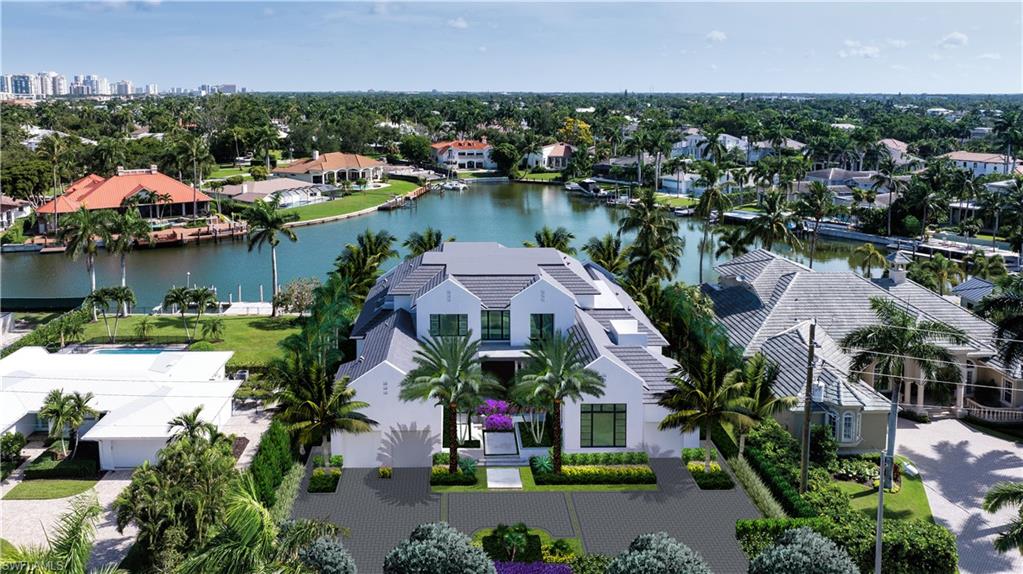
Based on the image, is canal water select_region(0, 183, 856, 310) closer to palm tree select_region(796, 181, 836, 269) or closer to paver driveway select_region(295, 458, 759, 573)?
palm tree select_region(796, 181, 836, 269)

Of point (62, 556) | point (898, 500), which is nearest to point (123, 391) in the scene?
point (62, 556)

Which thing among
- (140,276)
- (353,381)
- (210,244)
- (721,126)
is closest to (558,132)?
(721,126)

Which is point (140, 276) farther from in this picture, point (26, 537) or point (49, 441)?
point (26, 537)

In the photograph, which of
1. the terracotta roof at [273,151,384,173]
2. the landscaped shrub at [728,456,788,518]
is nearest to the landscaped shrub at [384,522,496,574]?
the landscaped shrub at [728,456,788,518]

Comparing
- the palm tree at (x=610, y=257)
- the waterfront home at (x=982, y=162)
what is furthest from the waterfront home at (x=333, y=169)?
the waterfront home at (x=982, y=162)

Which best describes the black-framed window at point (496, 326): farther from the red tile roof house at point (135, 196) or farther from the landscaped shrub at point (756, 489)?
the red tile roof house at point (135, 196)

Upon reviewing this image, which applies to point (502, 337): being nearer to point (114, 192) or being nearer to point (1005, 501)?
point (1005, 501)
